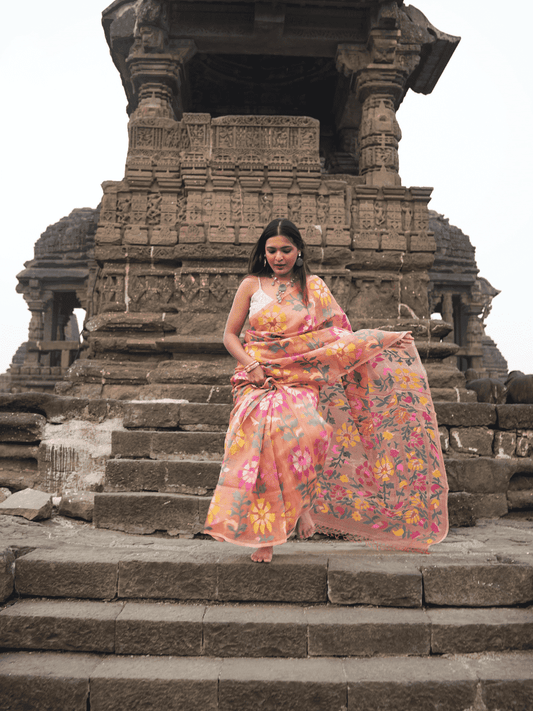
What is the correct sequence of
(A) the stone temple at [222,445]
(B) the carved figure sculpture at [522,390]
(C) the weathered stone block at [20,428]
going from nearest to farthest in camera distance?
(A) the stone temple at [222,445]
(C) the weathered stone block at [20,428]
(B) the carved figure sculpture at [522,390]

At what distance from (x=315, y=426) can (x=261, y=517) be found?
0.46 metres

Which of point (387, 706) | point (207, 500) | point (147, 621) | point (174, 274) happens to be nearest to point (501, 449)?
point (207, 500)

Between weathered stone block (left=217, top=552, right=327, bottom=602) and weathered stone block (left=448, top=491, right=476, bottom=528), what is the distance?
4.96ft

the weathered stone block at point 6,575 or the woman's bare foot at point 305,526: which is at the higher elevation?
the woman's bare foot at point 305,526

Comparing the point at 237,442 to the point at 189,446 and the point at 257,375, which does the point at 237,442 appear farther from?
the point at 189,446

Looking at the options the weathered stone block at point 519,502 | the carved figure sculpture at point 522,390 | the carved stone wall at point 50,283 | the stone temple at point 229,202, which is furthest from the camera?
the carved stone wall at point 50,283

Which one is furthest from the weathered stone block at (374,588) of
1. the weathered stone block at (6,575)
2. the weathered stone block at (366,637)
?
the weathered stone block at (6,575)

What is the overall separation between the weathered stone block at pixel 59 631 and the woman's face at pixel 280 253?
1.69 metres

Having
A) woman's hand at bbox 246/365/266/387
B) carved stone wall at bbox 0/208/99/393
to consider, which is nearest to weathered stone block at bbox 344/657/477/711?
woman's hand at bbox 246/365/266/387

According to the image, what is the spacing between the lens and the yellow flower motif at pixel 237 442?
239 centimetres

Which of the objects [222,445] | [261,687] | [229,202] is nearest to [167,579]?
[261,687]

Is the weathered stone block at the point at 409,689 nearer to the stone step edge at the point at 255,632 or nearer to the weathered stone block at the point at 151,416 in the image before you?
the stone step edge at the point at 255,632

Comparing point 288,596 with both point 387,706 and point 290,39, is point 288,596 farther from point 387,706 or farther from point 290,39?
point 290,39

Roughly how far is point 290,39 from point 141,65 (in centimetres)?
212
